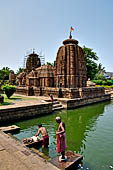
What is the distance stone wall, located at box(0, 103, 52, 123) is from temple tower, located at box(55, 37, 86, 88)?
31.7ft

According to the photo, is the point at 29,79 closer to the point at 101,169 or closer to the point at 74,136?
the point at 74,136

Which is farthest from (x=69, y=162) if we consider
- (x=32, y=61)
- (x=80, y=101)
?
(x=32, y=61)

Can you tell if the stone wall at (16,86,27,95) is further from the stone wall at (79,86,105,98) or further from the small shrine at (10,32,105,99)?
the stone wall at (79,86,105,98)

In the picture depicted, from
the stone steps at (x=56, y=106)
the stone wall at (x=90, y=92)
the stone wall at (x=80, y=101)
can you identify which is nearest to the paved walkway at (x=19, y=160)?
the stone steps at (x=56, y=106)

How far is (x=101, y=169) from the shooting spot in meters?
4.70

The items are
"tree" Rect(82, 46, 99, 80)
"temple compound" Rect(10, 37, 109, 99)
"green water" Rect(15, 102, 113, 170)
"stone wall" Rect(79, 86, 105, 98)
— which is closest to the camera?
"green water" Rect(15, 102, 113, 170)

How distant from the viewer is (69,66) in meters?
22.0

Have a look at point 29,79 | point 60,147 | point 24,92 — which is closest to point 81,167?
point 60,147

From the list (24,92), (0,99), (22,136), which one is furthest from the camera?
(24,92)

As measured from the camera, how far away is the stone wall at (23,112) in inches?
407

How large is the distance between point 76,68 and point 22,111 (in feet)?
43.1

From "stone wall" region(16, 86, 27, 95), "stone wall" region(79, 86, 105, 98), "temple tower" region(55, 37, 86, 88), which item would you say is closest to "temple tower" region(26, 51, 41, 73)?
"stone wall" region(16, 86, 27, 95)

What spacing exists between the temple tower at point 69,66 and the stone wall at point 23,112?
9.65 metres

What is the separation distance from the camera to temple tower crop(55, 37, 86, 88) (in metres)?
21.8
